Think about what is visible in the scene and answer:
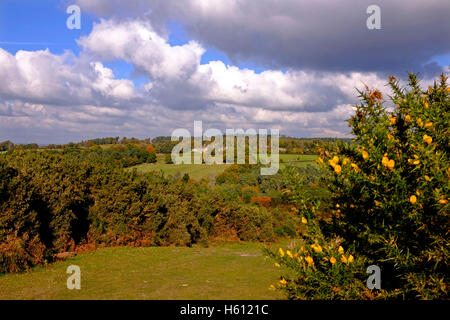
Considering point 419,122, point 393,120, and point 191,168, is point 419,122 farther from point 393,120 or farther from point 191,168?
point 191,168

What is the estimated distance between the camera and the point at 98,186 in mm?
16797

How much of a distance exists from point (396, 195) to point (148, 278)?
8.08 meters

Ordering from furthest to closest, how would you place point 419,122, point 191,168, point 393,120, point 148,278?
point 191,168 < point 148,278 < point 393,120 < point 419,122

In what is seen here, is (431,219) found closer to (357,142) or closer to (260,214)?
(357,142)

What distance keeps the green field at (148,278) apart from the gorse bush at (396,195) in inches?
193

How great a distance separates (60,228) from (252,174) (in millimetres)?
51323

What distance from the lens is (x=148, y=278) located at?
921 cm

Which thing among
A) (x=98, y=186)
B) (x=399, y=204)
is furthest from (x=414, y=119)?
(x=98, y=186)

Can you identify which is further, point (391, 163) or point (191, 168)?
point (191, 168)

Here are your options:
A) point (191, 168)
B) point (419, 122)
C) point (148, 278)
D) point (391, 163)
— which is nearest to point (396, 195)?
point (391, 163)

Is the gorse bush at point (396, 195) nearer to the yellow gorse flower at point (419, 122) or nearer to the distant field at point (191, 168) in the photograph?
the yellow gorse flower at point (419, 122)

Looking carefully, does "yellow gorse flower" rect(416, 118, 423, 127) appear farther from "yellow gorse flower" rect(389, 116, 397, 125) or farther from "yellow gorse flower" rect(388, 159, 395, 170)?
"yellow gorse flower" rect(388, 159, 395, 170)

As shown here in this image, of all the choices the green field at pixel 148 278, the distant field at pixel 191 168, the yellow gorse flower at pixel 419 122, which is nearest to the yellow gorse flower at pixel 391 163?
the yellow gorse flower at pixel 419 122
